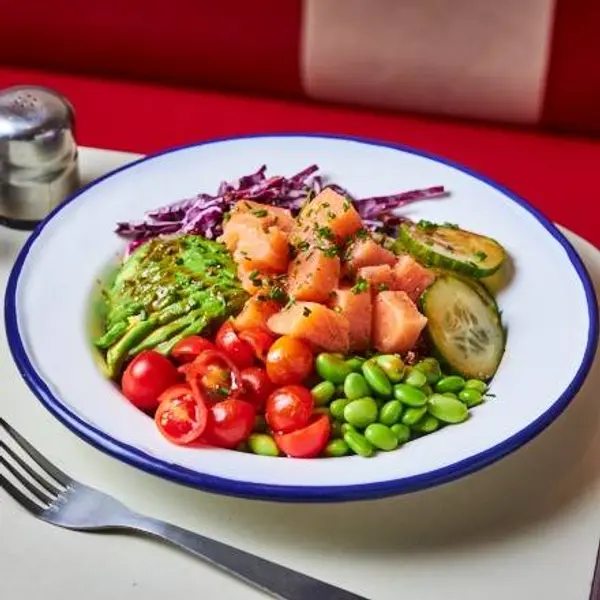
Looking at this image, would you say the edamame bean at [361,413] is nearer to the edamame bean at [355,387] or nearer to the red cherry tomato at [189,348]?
the edamame bean at [355,387]

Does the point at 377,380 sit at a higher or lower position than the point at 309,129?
higher

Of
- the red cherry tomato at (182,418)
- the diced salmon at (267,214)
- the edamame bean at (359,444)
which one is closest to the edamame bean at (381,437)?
the edamame bean at (359,444)

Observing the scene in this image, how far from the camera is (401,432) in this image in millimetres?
1438

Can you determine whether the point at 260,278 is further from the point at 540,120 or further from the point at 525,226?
the point at 540,120

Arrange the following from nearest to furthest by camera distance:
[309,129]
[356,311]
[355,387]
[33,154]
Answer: [355,387]
[356,311]
[33,154]
[309,129]

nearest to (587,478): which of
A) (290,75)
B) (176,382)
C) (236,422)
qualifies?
(236,422)

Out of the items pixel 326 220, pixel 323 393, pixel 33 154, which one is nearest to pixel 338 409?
pixel 323 393

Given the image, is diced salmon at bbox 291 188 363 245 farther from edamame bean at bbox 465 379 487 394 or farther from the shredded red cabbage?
edamame bean at bbox 465 379 487 394

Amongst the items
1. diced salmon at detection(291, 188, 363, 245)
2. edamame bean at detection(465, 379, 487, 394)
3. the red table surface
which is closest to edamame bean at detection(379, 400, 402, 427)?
edamame bean at detection(465, 379, 487, 394)

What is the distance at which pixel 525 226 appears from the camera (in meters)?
1.84

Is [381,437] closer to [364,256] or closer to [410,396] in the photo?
[410,396]

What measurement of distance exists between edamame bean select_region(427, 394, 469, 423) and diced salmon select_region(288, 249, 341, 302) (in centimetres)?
25

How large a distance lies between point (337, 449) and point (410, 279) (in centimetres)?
35

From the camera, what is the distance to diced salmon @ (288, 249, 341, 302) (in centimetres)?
Answer: 161
